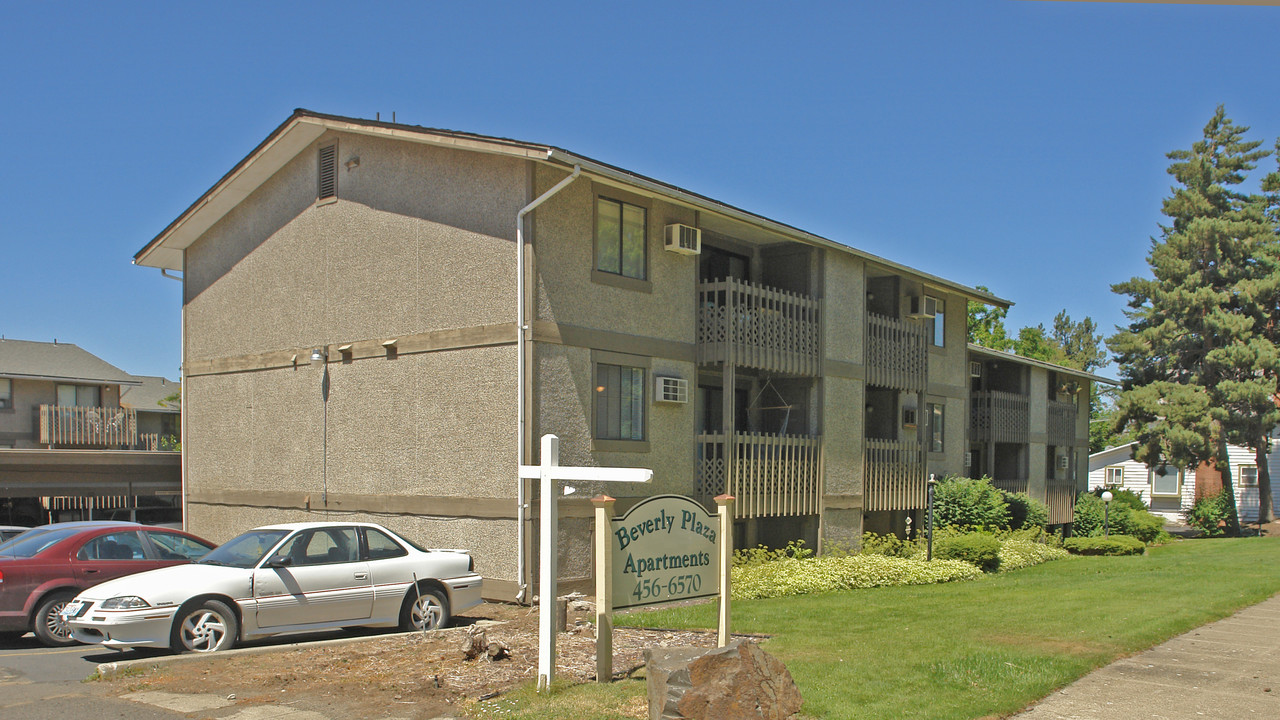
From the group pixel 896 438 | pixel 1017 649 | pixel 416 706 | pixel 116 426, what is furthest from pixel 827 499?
pixel 116 426

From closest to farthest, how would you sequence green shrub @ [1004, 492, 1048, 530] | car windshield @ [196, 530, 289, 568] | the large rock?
1. the large rock
2. car windshield @ [196, 530, 289, 568]
3. green shrub @ [1004, 492, 1048, 530]

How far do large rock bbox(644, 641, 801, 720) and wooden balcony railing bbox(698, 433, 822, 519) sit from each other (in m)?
10.2

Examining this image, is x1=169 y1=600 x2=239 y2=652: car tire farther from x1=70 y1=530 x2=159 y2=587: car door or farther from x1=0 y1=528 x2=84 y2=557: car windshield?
x1=0 y1=528 x2=84 y2=557: car windshield

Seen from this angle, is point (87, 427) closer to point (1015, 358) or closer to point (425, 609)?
point (425, 609)

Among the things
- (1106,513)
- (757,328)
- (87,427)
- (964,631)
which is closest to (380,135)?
(757,328)

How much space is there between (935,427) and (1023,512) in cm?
463

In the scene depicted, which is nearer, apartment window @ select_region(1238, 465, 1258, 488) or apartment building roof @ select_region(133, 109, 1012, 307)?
apartment building roof @ select_region(133, 109, 1012, 307)

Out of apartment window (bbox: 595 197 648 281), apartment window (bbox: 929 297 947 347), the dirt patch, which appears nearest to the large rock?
the dirt patch

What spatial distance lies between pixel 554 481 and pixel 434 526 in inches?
317

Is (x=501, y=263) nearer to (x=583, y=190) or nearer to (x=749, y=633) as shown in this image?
(x=583, y=190)

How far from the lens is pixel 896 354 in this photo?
24.4 meters

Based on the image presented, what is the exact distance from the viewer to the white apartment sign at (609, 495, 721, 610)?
31.9 feet

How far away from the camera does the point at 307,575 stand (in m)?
12.0

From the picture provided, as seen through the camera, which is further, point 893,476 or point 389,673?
point 893,476
